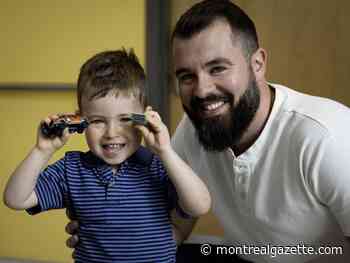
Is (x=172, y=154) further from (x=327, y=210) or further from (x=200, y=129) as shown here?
(x=327, y=210)

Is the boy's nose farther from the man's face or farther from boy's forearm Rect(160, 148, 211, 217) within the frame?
the man's face

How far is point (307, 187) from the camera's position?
1158 millimetres

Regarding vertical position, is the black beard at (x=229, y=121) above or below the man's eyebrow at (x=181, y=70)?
below

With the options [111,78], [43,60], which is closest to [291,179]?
[111,78]

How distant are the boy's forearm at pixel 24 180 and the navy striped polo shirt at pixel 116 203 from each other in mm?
43

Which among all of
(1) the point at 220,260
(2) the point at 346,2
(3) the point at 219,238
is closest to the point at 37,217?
(3) the point at 219,238

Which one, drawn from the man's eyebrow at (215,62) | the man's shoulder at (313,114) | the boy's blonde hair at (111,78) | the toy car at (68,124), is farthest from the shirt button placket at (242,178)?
the toy car at (68,124)

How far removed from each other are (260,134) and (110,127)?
1.50 feet

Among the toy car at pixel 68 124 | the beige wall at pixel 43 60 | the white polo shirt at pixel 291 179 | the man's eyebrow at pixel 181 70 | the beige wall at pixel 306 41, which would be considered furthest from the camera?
the beige wall at pixel 43 60

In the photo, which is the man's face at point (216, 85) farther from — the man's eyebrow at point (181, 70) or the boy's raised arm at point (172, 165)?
the boy's raised arm at point (172, 165)

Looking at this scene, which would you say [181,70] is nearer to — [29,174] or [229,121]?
[229,121]

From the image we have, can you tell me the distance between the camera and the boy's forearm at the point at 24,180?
0.95m

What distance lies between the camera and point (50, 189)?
1.00 meters

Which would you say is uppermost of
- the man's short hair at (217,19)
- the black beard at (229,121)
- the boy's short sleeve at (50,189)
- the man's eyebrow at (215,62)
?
the man's short hair at (217,19)
